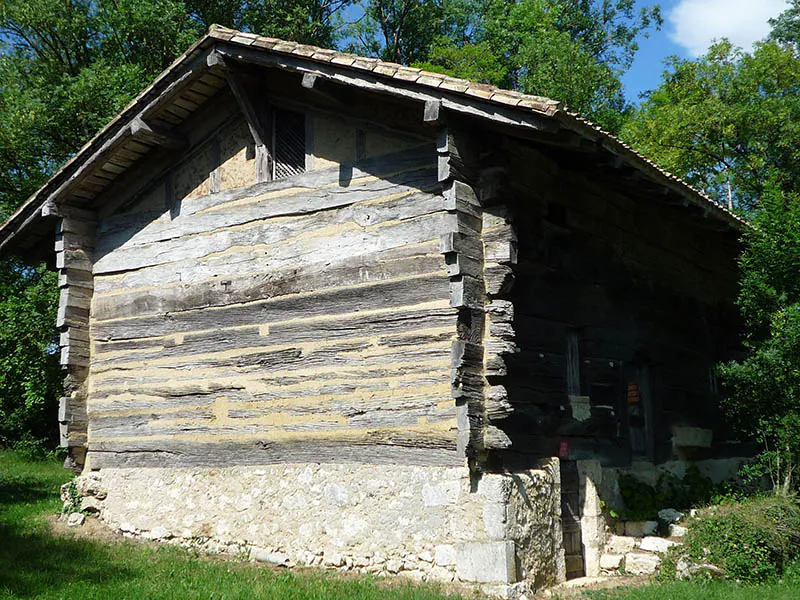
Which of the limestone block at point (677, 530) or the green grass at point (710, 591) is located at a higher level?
the limestone block at point (677, 530)

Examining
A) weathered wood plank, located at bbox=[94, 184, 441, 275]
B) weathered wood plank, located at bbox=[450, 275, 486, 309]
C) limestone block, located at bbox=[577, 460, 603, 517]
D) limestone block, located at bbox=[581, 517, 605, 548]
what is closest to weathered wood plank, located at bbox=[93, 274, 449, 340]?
weathered wood plank, located at bbox=[450, 275, 486, 309]

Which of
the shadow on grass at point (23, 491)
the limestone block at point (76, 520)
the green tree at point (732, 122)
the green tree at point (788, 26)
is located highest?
the green tree at point (788, 26)

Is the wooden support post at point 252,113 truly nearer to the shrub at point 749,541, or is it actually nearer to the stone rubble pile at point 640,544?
the stone rubble pile at point 640,544

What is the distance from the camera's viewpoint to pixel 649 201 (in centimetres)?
1181

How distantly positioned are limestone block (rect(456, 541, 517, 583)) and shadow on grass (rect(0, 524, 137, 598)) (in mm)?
3533

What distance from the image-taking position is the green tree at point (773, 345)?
1063 centimetres

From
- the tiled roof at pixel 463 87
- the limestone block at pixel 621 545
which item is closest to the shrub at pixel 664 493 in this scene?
the limestone block at pixel 621 545

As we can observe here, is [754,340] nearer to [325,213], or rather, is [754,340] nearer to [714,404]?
[714,404]

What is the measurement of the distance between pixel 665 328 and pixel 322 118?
20.1 feet

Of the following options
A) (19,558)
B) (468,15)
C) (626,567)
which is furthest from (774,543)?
(468,15)

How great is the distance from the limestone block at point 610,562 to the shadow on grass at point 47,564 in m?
5.30

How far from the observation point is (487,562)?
832cm

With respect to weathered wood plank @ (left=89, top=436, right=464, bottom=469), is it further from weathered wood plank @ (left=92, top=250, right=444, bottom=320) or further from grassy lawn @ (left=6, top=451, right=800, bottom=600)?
weathered wood plank @ (left=92, top=250, right=444, bottom=320)

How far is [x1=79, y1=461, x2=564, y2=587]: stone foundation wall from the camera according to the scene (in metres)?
8.46
